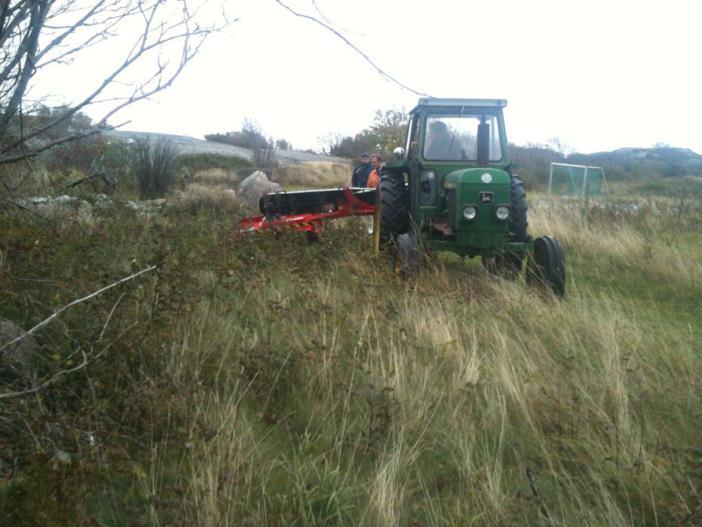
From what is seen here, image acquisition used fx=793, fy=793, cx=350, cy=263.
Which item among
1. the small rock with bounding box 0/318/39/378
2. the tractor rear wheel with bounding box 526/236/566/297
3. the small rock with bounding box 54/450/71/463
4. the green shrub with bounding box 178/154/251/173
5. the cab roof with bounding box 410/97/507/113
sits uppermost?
the cab roof with bounding box 410/97/507/113

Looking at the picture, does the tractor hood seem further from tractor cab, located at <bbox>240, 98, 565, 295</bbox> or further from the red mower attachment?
the red mower attachment

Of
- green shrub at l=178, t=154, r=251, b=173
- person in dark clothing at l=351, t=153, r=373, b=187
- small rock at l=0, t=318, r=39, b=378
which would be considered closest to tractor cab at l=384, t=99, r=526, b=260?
small rock at l=0, t=318, r=39, b=378

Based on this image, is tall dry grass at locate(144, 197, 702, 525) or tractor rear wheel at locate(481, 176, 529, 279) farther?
tractor rear wheel at locate(481, 176, 529, 279)

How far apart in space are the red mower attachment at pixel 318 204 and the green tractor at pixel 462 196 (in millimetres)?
846

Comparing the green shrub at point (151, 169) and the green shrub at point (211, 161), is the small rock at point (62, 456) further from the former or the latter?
the green shrub at point (211, 161)

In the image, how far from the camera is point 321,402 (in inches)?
164

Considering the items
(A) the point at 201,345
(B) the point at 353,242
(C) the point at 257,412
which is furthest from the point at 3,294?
(B) the point at 353,242

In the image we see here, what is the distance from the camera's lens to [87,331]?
4.09m

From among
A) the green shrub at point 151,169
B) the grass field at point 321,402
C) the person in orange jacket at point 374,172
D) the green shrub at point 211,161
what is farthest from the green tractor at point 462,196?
the green shrub at point 211,161

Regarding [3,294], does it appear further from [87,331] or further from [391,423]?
[391,423]

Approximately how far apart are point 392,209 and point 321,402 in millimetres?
4817

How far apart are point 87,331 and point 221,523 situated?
61.0 inches

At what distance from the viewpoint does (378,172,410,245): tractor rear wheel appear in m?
8.66

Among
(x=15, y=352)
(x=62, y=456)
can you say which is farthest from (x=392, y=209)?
(x=62, y=456)
